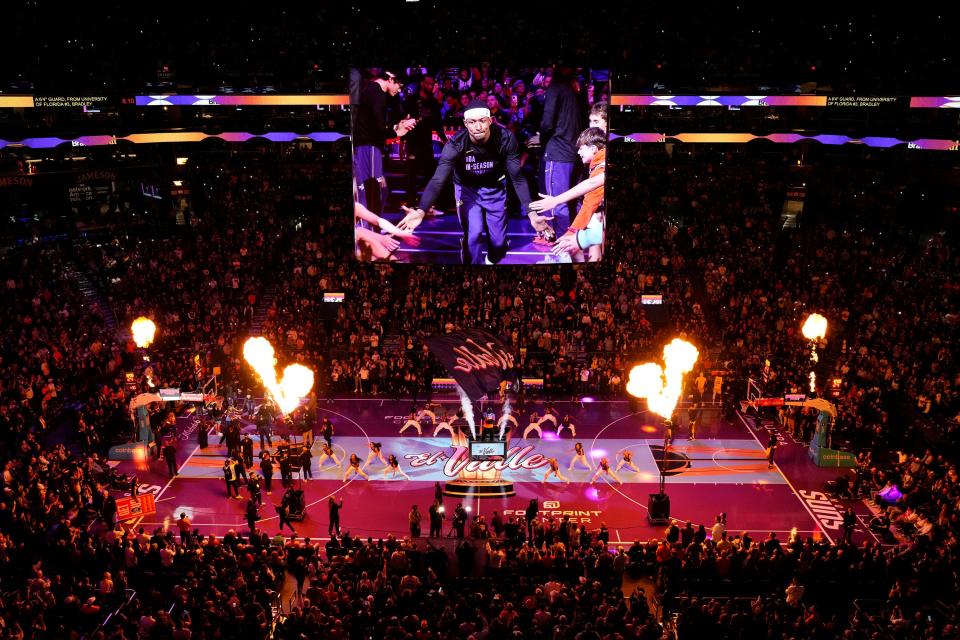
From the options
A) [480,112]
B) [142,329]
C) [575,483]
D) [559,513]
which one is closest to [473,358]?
[559,513]

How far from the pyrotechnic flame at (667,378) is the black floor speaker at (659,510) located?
2.28m

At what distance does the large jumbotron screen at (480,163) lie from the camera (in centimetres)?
2684

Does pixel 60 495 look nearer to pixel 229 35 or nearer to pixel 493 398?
pixel 493 398

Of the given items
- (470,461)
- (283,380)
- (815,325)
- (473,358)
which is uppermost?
(815,325)

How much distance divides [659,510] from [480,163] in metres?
12.8

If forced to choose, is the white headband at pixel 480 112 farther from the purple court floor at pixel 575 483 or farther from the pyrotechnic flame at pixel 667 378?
the pyrotechnic flame at pixel 667 378

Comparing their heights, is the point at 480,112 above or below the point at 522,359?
above

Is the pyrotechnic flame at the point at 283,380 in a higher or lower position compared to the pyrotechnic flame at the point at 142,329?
lower

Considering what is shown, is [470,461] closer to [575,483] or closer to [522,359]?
[575,483]

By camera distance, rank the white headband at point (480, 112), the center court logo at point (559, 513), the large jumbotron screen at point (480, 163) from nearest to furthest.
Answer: the center court logo at point (559, 513) → the white headband at point (480, 112) → the large jumbotron screen at point (480, 163)

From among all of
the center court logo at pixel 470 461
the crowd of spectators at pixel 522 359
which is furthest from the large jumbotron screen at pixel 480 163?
the center court logo at pixel 470 461

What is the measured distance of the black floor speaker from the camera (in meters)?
21.1

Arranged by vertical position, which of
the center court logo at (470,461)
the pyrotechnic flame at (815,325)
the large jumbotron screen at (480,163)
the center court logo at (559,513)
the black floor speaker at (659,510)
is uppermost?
the large jumbotron screen at (480,163)

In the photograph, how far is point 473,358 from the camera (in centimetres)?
2164
